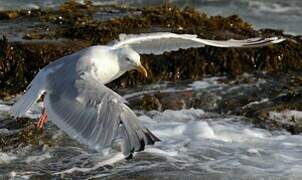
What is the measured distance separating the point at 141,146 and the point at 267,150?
7.40 feet

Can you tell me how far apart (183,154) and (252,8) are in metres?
9.02

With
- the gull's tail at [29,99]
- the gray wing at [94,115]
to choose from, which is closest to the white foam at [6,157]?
the gull's tail at [29,99]

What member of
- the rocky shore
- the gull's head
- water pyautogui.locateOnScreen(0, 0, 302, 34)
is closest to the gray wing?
the gull's head

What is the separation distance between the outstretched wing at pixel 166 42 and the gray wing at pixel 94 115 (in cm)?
102

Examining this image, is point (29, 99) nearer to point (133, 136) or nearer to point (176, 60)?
point (133, 136)

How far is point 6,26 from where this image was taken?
32.0 ft

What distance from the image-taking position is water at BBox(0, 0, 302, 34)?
13937mm

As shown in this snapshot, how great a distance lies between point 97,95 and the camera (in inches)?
217

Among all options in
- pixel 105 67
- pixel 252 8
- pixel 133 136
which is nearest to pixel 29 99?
pixel 105 67

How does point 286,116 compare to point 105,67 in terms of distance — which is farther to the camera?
point 286,116

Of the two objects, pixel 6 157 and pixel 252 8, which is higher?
pixel 252 8

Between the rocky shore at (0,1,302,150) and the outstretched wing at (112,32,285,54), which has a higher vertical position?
the outstretched wing at (112,32,285,54)

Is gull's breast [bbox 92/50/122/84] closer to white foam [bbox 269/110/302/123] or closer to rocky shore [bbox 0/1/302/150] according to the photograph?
rocky shore [bbox 0/1/302/150]

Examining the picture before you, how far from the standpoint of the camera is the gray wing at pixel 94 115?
16.6 feet
